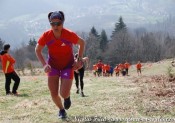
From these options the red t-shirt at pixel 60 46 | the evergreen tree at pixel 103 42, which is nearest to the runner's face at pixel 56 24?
the red t-shirt at pixel 60 46

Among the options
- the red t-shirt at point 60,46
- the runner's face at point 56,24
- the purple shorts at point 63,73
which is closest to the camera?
the runner's face at point 56,24

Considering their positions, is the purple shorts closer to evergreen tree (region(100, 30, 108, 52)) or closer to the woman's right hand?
the woman's right hand

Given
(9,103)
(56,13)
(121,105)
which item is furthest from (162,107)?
(9,103)

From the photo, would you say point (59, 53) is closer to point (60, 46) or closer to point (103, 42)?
point (60, 46)

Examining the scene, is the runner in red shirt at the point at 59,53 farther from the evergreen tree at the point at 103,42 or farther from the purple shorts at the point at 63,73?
the evergreen tree at the point at 103,42

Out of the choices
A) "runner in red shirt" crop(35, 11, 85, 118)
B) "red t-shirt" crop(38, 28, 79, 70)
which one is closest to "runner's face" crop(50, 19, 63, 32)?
"runner in red shirt" crop(35, 11, 85, 118)

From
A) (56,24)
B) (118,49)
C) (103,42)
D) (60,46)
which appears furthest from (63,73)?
(103,42)

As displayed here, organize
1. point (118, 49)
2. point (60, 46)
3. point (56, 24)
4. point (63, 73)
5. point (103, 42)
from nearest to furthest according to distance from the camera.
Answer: point (56, 24), point (60, 46), point (63, 73), point (118, 49), point (103, 42)

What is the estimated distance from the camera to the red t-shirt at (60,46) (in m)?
8.11

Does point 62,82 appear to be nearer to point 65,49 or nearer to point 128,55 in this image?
point 65,49

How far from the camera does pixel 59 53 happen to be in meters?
8.22

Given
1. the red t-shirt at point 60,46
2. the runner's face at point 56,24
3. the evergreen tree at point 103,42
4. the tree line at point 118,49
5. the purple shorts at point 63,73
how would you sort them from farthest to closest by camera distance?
the evergreen tree at point 103,42 → the tree line at point 118,49 → the purple shorts at point 63,73 → the red t-shirt at point 60,46 → the runner's face at point 56,24

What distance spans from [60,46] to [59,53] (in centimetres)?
17

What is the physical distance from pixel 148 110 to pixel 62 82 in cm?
241
